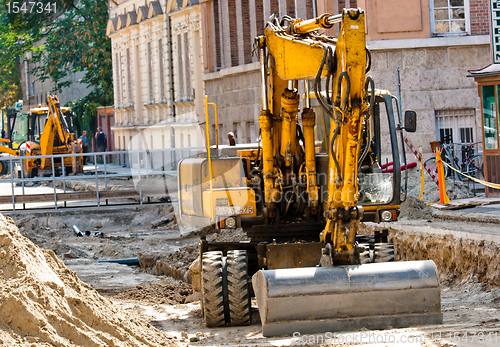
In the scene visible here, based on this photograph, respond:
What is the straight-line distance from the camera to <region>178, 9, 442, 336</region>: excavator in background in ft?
22.8

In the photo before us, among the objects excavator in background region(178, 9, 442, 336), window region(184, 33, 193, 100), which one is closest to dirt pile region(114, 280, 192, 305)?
excavator in background region(178, 9, 442, 336)

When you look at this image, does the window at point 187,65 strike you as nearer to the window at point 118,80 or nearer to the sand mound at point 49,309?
the window at point 118,80

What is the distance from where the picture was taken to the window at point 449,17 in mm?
18656

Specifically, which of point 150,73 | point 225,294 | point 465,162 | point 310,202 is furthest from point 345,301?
point 150,73

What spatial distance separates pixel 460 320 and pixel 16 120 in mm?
31375

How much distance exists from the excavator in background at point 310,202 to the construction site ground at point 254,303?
29 cm

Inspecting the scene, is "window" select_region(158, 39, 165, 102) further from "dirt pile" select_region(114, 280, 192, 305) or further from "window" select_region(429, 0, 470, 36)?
"dirt pile" select_region(114, 280, 192, 305)

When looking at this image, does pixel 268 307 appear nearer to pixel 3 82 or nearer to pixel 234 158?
pixel 234 158

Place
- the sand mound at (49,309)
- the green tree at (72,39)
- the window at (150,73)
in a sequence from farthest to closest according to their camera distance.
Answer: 1. the green tree at (72,39)
2. the window at (150,73)
3. the sand mound at (49,309)

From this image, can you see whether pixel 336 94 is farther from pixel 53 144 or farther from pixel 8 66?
pixel 8 66

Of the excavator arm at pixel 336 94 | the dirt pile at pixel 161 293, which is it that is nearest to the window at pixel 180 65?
the dirt pile at pixel 161 293

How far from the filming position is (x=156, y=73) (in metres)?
32.5

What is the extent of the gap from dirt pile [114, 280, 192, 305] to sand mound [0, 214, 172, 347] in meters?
3.06

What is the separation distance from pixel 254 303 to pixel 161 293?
1886mm
